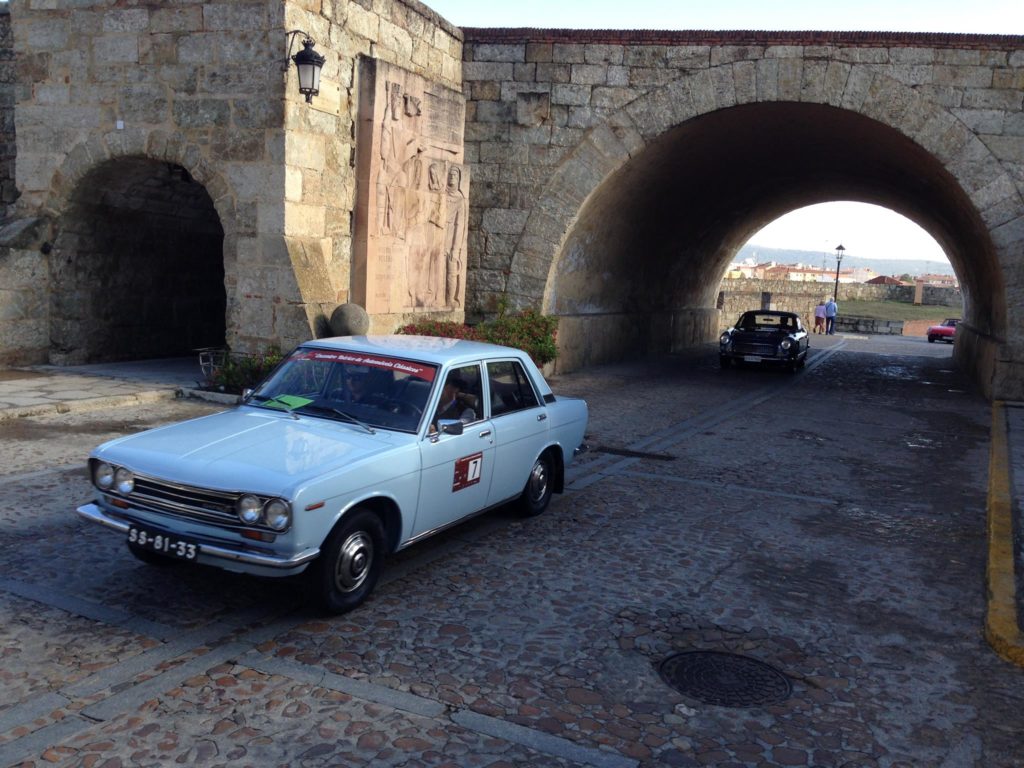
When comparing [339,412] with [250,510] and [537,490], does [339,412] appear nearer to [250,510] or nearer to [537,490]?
[250,510]

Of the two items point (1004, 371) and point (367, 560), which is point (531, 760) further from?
point (1004, 371)

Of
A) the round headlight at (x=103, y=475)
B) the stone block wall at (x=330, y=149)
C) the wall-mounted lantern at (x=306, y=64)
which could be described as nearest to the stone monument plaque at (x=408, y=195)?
the stone block wall at (x=330, y=149)

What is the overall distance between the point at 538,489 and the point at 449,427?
5.81ft

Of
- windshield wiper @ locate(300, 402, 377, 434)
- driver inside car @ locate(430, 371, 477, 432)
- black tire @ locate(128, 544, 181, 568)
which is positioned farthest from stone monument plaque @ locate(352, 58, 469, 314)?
black tire @ locate(128, 544, 181, 568)

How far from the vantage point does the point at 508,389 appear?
7.20 m

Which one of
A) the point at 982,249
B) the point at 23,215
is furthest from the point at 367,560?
the point at 982,249

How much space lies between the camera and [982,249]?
17109 mm

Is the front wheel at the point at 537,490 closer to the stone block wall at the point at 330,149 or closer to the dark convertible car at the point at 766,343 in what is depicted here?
the stone block wall at the point at 330,149

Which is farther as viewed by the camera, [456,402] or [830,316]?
[830,316]

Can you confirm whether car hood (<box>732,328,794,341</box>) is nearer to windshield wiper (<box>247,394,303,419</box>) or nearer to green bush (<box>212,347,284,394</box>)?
green bush (<box>212,347,284,394</box>)

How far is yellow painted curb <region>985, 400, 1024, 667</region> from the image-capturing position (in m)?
5.14

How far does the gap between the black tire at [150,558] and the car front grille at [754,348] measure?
1662 centimetres

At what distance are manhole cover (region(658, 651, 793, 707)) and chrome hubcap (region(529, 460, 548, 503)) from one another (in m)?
2.66

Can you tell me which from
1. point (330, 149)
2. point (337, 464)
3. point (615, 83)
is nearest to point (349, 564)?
point (337, 464)
